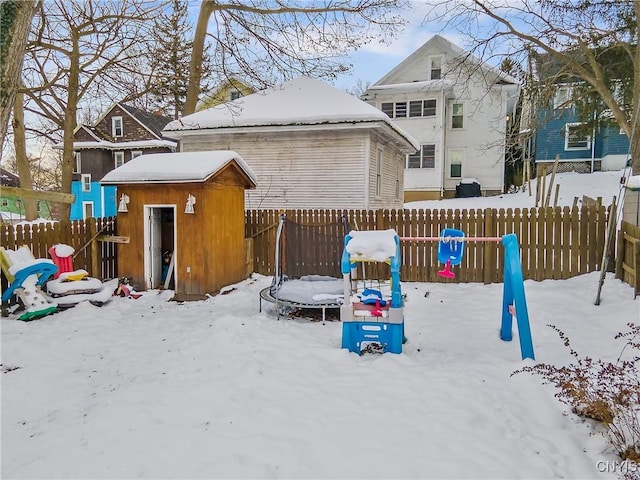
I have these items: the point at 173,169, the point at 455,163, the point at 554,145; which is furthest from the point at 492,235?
the point at 554,145

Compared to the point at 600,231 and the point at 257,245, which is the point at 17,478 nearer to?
the point at 257,245

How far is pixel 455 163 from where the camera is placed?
24594mm

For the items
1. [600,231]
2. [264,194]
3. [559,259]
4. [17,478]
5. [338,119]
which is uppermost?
[338,119]

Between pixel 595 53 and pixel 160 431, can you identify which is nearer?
pixel 160 431

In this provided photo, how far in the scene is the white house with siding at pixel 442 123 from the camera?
76.9ft

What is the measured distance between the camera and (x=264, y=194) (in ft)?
43.9

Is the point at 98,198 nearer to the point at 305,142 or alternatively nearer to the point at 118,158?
the point at 118,158

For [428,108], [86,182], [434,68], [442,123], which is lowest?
[86,182]

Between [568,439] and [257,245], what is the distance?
26.6 feet

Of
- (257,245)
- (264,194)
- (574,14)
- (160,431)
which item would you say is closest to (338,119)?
(264,194)

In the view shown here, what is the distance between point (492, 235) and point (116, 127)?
30116 mm

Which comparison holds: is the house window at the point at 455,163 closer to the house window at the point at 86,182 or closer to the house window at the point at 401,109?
the house window at the point at 401,109

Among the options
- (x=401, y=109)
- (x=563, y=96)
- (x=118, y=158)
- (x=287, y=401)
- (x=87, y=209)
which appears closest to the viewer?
(x=287, y=401)

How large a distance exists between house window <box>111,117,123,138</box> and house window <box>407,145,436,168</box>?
68.9 ft
